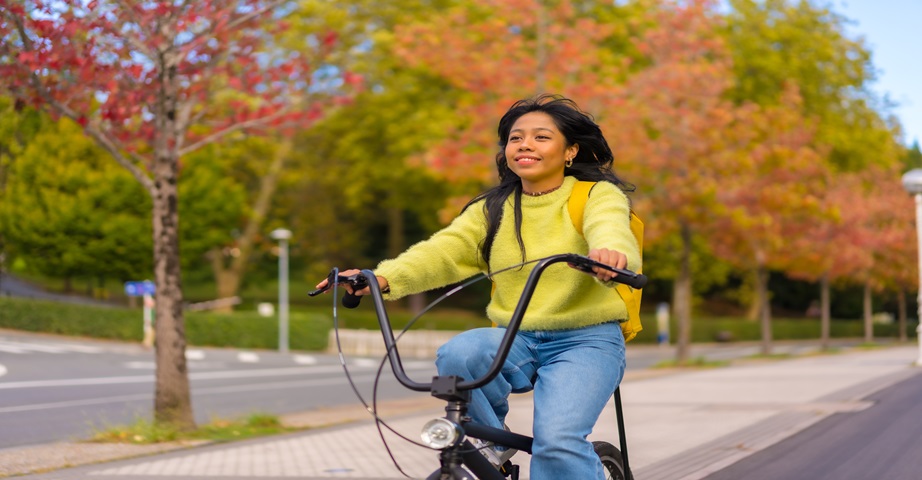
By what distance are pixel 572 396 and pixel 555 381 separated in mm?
84

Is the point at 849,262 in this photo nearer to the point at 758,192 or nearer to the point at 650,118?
the point at 758,192

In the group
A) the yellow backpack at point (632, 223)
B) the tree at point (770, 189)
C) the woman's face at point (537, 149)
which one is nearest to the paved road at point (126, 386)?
the tree at point (770, 189)

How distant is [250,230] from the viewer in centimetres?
3938

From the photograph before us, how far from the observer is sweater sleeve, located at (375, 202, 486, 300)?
11.9 ft

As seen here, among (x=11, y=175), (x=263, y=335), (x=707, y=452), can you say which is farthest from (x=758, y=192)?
(x=11, y=175)

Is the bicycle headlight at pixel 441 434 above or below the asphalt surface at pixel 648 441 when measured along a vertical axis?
above

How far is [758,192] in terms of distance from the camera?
82.2 ft

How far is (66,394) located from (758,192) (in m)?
15.9

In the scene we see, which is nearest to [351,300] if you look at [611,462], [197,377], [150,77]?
[611,462]

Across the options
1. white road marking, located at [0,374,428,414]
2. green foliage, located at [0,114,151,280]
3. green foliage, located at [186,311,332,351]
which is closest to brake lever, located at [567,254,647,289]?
white road marking, located at [0,374,428,414]

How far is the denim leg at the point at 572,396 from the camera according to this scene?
11.2 ft

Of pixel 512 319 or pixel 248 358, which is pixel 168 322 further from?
pixel 248 358

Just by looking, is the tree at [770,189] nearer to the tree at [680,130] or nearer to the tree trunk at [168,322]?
the tree at [680,130]

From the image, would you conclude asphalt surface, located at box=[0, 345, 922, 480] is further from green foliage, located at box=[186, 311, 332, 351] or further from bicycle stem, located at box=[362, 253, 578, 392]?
green foliage, located at box=[186, 311, 332, 351]
